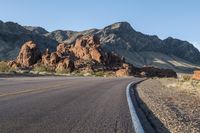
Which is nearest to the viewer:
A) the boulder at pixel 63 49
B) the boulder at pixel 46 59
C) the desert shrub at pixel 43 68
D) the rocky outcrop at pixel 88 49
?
the desert shrub at pixel 43 68

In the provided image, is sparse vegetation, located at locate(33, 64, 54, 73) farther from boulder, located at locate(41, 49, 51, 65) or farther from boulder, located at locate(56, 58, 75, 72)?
boulder, located at locate(56, 58, 75, 72)

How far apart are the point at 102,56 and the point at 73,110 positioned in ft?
471

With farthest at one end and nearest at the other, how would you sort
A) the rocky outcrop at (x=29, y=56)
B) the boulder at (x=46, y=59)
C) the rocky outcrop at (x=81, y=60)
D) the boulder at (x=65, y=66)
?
the rocky outcrop at (x=29, y=56) → the boulder at (x=46, y=59) → the rocky outcrop at (x=81, y=60) → the boulder at (x=65, y=66)

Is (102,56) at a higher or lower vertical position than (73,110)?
higher

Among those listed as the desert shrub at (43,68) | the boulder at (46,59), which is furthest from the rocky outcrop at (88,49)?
the desert shrub at (43,68)

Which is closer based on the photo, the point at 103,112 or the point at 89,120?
the point at 89,120

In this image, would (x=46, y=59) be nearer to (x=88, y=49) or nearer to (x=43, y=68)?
(x=43, y=68)

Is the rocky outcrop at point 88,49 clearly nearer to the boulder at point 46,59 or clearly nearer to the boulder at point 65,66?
the boulder at point 46,59

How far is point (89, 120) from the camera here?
10594 millimetres

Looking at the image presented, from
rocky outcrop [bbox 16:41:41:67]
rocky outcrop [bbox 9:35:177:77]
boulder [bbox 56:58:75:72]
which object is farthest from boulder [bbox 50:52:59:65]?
rocky outcrop [bbox 16:41:41:67]

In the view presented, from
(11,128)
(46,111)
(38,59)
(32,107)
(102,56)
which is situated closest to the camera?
(11,128)

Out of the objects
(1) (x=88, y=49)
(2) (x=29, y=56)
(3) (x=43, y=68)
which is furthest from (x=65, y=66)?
(1) (x=88, y=49)

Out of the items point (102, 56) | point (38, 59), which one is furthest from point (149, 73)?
point (38, 59)

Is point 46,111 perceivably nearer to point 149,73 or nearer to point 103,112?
point 103,112
